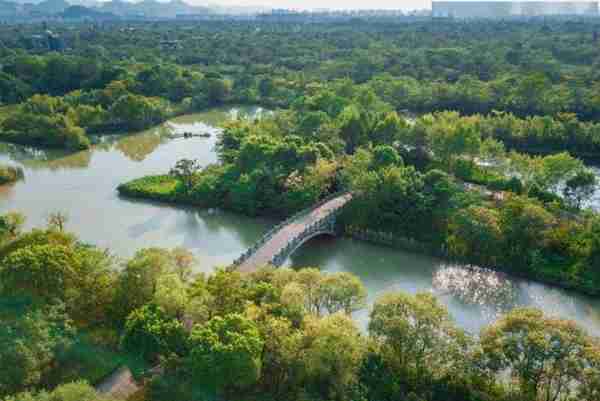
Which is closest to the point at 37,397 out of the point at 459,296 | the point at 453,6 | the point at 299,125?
the point at 459,296

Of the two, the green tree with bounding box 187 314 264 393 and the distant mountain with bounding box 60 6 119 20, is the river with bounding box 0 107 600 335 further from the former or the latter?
the distant mountain with bounding box 60 6 119 20

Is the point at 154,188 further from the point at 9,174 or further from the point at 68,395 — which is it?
the point at 68,395

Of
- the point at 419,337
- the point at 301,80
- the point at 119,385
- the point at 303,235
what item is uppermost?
the point at 301,80

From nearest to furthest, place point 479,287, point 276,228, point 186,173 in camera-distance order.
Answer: point 479,287 → point 276,228 → point 186,173

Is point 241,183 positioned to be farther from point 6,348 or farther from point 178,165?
point 6,348

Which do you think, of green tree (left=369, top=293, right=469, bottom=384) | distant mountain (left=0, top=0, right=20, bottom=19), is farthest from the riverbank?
distant mountain (left=0, top=0, right=20, bottom=19)

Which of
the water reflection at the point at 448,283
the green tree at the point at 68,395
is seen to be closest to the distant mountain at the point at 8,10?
the water reflection at the point at 448,283

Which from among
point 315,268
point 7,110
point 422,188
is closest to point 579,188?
point 422,188
